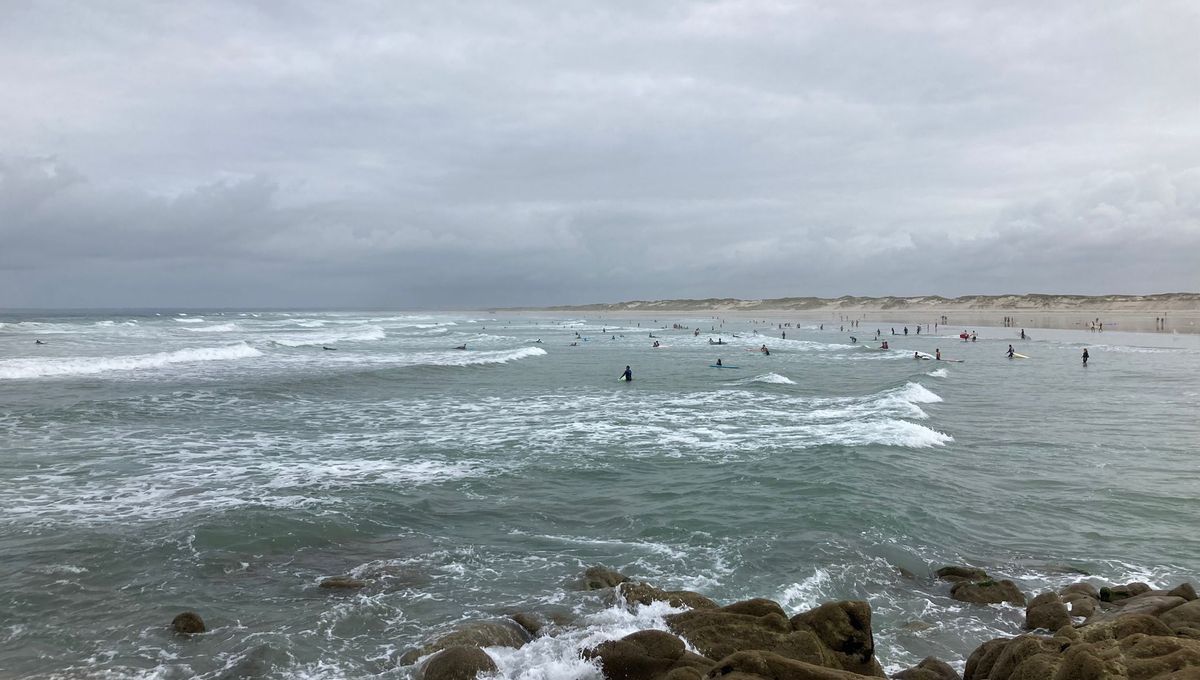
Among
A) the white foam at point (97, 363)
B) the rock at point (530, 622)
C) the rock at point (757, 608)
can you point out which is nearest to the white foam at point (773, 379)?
the rock at point (530, 622)

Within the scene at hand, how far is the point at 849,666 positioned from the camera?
8078 mm

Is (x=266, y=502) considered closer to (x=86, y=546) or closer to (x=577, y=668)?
(x=86, y=546)

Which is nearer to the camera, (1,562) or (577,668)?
(577,668)

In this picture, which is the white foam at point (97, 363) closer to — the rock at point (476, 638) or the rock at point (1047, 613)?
the rock at point (476, 638)

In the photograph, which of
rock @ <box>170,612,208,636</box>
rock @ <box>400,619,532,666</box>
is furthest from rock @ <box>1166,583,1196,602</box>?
rock @ <box>170,612,208,636</box>

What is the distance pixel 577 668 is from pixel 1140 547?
1208cm

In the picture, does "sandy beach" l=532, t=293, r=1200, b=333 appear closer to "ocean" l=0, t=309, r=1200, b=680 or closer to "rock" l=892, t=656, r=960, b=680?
"ocean" l=0, t=309, r=1200, b=680

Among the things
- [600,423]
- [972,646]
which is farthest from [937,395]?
[972,646]

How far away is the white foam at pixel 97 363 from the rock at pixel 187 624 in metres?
38.5

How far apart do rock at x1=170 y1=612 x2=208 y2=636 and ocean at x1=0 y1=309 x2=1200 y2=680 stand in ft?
0.63

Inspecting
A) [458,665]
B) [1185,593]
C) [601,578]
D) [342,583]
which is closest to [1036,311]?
[1185,593]

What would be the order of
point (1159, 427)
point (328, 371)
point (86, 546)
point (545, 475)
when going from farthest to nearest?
point (328, 371) → point (1159, 427) → point (545, 475) → point (86, 546)

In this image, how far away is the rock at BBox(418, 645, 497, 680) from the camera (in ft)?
27.0

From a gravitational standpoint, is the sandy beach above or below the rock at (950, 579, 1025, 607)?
above
